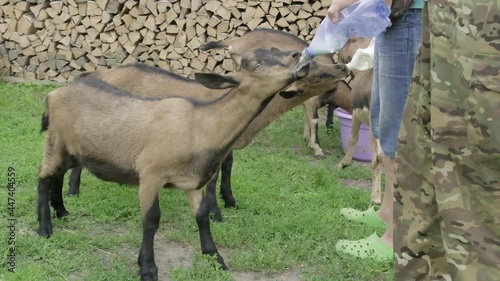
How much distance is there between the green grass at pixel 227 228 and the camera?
14.2 feet

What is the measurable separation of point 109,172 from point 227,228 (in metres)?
1.06

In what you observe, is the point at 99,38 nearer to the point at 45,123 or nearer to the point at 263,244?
the point at 45,123

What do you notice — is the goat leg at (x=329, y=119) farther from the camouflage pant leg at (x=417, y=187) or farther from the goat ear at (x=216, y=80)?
the camouflage pant leg at (x=417, y=187)

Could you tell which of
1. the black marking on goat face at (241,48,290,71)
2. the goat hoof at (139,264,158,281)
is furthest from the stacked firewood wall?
the goat hoof at (139,264,158,281)

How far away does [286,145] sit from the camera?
7.88m

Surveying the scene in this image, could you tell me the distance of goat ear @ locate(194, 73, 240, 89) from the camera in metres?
4.00

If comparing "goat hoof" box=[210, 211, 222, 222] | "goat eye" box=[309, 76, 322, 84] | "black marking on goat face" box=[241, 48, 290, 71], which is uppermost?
"black marking on goat face" box=[241, 48, 290, 71]

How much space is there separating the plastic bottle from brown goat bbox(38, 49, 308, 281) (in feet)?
0.89

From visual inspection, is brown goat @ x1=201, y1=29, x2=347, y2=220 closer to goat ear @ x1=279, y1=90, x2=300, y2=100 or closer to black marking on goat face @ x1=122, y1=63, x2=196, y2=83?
goat ear @ x1=279, y1=90, x2=300, y2=100

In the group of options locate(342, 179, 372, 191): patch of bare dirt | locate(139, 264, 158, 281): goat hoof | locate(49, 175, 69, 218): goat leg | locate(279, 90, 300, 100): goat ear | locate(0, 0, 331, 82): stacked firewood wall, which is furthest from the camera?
locate(0, 0, 331, 82): stacked firewood wall

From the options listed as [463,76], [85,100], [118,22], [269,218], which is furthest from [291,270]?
[118,22]

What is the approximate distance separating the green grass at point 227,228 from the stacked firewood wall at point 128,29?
101 inches

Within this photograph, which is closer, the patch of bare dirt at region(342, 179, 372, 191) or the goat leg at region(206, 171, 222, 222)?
the goat leg at region(206, 171, 222, 222)

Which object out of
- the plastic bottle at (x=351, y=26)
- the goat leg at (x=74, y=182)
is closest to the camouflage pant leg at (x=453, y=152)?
the plastic bottle at (x=351, y=26)
